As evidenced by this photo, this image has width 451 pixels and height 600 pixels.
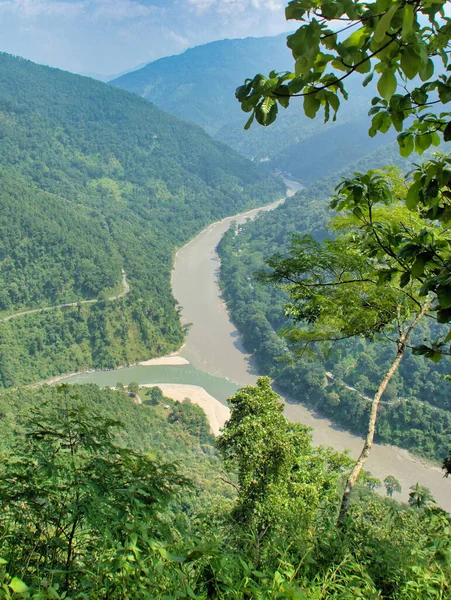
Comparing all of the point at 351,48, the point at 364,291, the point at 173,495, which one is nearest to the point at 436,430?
the point at 364,291

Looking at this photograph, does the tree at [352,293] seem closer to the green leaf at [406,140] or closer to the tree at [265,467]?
the tree at [265,467]

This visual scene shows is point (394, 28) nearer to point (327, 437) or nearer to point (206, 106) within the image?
point (327, 437)

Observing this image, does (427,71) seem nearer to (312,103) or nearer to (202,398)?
(312,103)

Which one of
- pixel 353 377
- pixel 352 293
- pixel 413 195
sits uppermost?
pixel 413 195

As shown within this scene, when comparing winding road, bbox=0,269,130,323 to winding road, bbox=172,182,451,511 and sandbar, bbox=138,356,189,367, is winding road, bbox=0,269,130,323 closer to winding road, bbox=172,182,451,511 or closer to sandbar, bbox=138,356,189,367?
winding road, bbox=172,182,451,511

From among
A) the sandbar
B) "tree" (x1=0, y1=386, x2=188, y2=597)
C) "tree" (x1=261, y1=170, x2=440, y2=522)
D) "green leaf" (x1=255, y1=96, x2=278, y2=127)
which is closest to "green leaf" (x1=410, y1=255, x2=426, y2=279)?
"green leaf" (x1=255, y1=96, x2=278, y2=127)

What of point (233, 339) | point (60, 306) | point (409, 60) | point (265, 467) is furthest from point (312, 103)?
point (60, 306)

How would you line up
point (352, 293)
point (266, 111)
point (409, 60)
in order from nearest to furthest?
1. point (409, 60)
2. point (266, 111)
3. point (352, 293)
